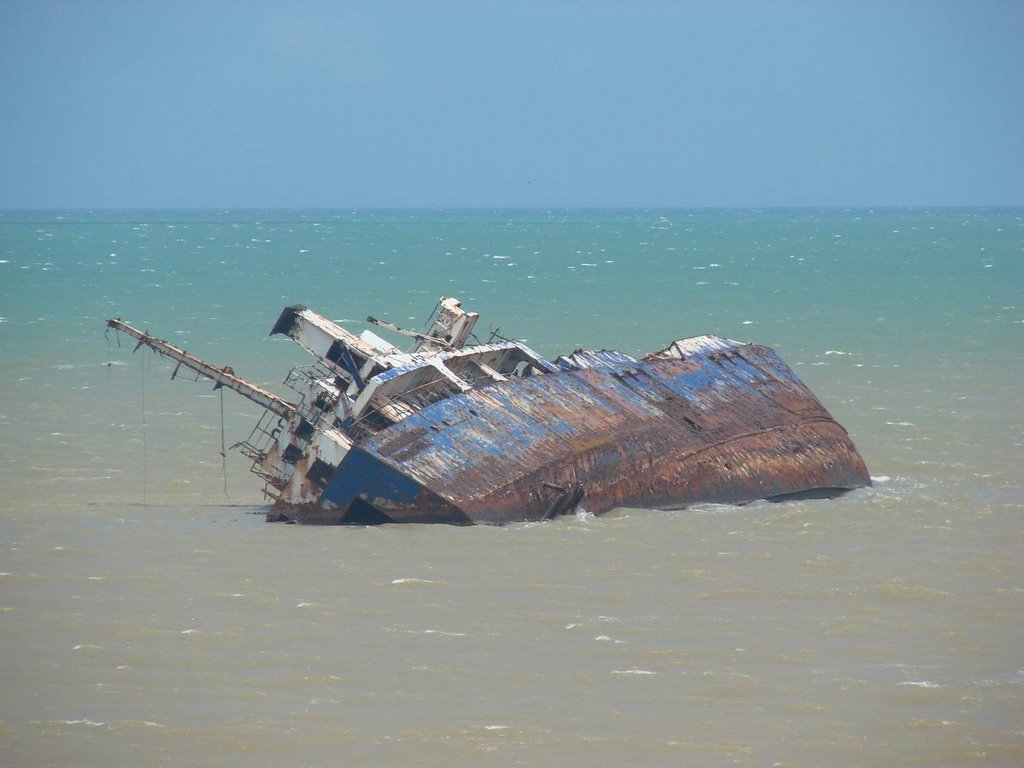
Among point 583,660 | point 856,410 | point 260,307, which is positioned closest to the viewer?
point 583,660

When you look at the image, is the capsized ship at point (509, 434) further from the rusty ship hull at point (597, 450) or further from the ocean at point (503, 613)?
the ocean at point (503, 613)

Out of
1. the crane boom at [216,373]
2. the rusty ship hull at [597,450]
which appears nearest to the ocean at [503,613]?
the rusty ship hull at [597,450]

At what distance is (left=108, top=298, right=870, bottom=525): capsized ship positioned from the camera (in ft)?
66.9

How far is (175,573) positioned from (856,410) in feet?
54.3

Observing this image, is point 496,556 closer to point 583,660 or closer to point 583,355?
point 583,660

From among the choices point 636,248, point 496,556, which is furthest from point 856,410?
point 636,248

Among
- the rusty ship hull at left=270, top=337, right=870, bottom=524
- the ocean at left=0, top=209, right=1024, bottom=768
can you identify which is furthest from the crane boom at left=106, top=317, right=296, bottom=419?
the rusty ship hull at left=270, top=337, right=870, bottom=524

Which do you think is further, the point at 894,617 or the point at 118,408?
the point at 118,408

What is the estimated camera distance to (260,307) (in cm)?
5884

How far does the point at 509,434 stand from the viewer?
21234 mm

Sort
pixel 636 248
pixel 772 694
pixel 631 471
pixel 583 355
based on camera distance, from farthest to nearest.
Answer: pixel 636 248, pixel 583 355, pixel 631 471, pixel 772 694

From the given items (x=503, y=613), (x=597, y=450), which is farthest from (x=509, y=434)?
(x=503, y=613)

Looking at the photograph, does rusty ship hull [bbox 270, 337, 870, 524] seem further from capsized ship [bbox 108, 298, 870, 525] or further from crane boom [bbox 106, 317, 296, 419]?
crane boom [bbox 106, 317, 296, 419]

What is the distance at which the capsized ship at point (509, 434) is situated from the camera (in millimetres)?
20391
